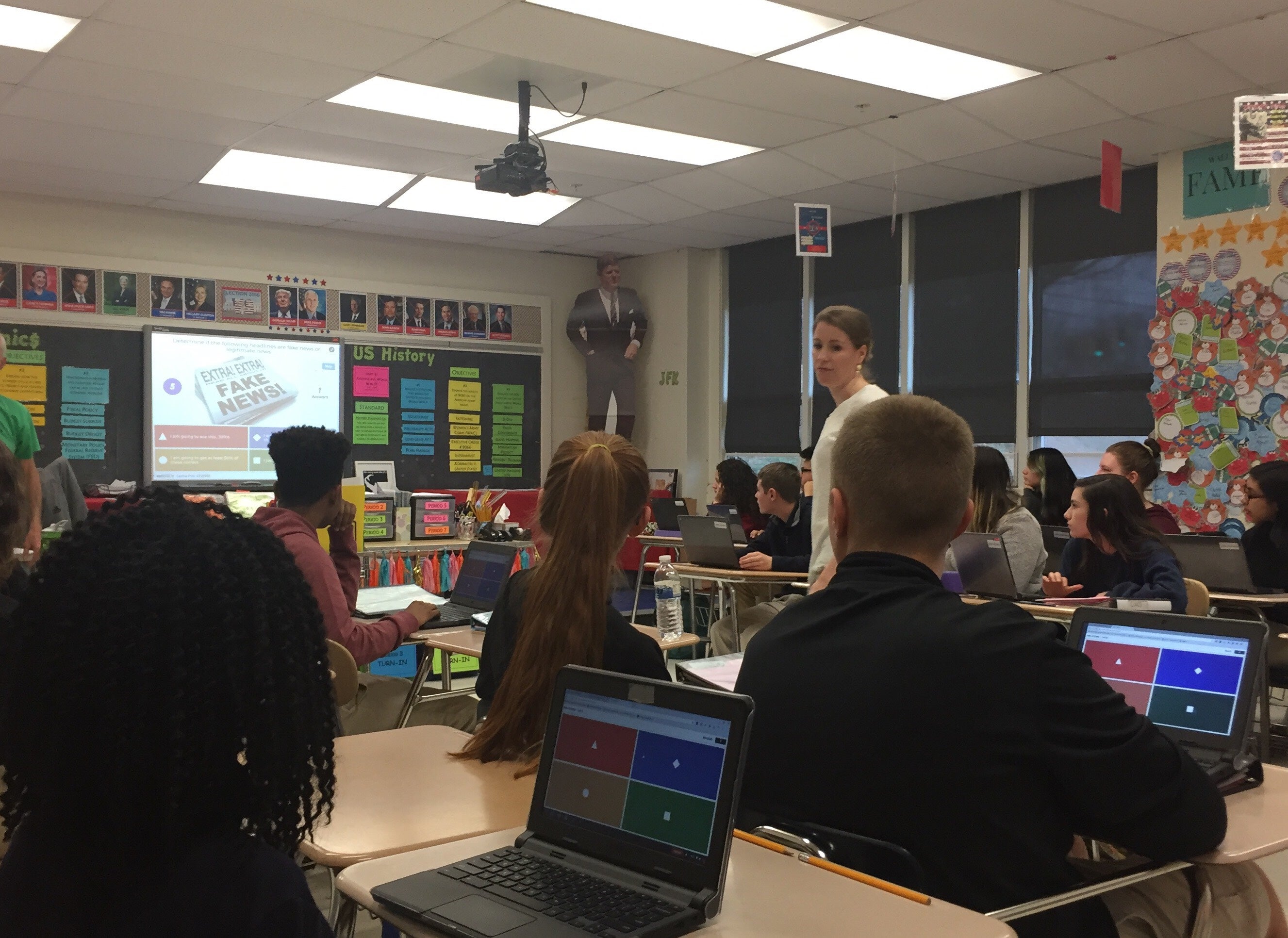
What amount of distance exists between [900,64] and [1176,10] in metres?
1.07

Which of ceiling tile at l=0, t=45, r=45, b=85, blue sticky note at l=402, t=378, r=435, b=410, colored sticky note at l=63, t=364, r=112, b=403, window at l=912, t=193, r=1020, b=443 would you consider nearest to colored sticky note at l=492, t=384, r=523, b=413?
blue sticky note at l=402, t=378, r=435, b=410

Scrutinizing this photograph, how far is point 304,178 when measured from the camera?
21.9 ft

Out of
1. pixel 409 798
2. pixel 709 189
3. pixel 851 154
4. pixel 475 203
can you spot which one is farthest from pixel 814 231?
pixel 409 798

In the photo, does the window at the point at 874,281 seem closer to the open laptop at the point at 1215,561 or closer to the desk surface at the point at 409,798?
the open laptop at the point at 1215,561

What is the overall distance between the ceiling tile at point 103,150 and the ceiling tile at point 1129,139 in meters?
4.39

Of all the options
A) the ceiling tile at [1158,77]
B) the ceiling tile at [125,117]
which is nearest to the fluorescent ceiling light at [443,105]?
the ceiling tile at [125,117]

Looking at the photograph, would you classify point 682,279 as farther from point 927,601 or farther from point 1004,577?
point 927,601

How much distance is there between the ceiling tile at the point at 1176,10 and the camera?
4.04 m

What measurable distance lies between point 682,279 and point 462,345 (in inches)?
70.3

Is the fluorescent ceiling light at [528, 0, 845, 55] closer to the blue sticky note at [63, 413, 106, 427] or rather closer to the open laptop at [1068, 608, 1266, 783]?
the open laptop at [1068, 608, 1266, 783]

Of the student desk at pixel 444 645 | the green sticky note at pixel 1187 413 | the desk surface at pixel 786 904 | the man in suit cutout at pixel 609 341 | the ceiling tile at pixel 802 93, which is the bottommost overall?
the student desk at pixel 444 645

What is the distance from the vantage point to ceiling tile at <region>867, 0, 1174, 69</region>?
413 centimetres

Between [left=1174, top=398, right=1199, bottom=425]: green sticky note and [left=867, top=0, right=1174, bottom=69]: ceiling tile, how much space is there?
2219 millimetres

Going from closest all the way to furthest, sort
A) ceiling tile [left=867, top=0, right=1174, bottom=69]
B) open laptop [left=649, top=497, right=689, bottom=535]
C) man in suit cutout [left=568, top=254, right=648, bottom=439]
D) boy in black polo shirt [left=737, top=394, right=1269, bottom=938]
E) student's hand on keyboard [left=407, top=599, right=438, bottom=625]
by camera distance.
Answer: boy in black polo shirt [left=737, top=394, right=1269, bottom=938] < student's hand on keyboard [left=407, top=599, right=438, bottom=625] < ceiling tile [left=867, top=0, right=1174, bottom=69] < open laptop [left=649, top=497, right=689, bottom=535] < man in suit cutout [left=568, top=254, right=648, bottom=439]
